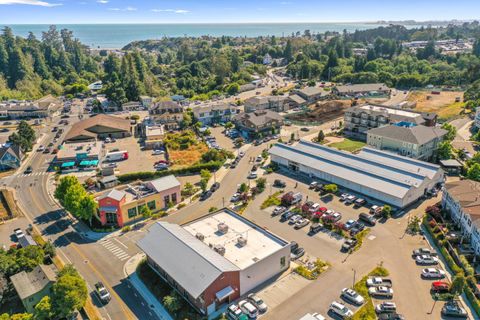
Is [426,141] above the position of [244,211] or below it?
above

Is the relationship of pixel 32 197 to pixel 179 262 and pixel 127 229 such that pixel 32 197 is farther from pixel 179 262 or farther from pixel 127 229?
pixel 179 262

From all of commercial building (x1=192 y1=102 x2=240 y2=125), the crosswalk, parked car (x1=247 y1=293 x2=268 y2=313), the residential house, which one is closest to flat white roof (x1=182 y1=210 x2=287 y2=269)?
parked car (x1=247 y1=293 x2=268 y2=313)

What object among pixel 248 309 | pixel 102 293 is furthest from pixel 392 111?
pixel 102 293

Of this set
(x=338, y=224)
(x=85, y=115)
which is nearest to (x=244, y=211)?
(x=338, y=224)

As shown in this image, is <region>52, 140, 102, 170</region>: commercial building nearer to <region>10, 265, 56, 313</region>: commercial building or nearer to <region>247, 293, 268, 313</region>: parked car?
<region>10, 265, 56, 313</region>: commercial building

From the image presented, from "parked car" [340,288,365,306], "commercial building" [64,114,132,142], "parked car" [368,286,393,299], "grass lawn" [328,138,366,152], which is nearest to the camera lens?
"parked car" [340,288,365,306]

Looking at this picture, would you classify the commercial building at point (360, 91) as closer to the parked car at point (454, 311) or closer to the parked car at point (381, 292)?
the parked car at point (381, 292)
